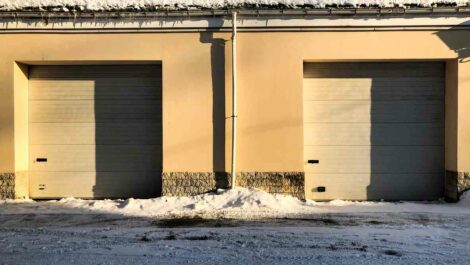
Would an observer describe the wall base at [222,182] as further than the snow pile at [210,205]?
Yes

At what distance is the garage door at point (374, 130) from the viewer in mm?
10461

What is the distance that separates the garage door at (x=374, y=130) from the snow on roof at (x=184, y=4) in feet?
4.36

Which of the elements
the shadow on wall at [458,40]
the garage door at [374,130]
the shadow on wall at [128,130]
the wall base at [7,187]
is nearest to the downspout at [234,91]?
the garage door at [374,130]

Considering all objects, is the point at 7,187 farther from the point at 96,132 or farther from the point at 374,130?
the point at 374,130

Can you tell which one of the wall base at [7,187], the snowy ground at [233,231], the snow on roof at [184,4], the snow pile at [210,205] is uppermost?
the snow on roof at [184,4]

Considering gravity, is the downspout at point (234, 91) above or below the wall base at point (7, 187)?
above

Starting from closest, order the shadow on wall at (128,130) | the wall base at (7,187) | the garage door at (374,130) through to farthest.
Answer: the wall base at (7,187)
the garage door at (374,130)
the shadow on wall at (128,130)

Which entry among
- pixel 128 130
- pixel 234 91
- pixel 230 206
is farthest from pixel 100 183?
pixel 234 91

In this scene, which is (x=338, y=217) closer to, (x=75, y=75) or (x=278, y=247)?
(x=278, y=247)

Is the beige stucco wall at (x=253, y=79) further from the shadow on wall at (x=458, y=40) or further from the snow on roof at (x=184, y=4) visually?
the snow on roof at (x=184, y=4)

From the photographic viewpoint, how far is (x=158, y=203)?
380 inches

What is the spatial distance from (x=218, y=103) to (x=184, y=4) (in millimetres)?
2221

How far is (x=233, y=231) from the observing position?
7.41 meters

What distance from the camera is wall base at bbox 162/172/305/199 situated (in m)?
10.1
